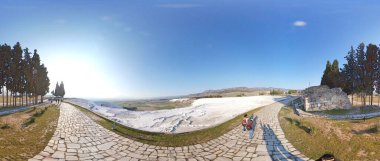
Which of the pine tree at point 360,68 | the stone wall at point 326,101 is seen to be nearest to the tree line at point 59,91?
the stone wall at point 326,101

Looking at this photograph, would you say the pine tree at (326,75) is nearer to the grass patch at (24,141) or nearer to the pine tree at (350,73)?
the pine tree at (350,73)

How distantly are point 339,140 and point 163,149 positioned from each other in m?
8.14

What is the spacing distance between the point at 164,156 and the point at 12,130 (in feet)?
31.1

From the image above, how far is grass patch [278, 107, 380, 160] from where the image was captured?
9469mm

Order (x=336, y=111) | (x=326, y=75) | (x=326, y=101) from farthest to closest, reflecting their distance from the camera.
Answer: (x=326, y=75), (x=326, y=101), (x=336, y=111)

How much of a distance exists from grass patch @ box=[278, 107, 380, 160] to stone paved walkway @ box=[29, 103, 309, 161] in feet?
2.10

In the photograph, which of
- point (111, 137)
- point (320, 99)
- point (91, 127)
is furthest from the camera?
point (320, 99)

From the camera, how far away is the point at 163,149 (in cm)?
1060

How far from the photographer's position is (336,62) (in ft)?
131

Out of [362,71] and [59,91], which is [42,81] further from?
[362,71]

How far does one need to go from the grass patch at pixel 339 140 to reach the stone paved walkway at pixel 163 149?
642 mm

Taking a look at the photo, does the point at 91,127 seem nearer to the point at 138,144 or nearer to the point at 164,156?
the point at 138,144

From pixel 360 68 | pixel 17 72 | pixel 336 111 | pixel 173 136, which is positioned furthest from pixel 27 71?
pixel 360 68

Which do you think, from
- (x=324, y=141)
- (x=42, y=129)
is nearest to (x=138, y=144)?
(x=42, y=129)
